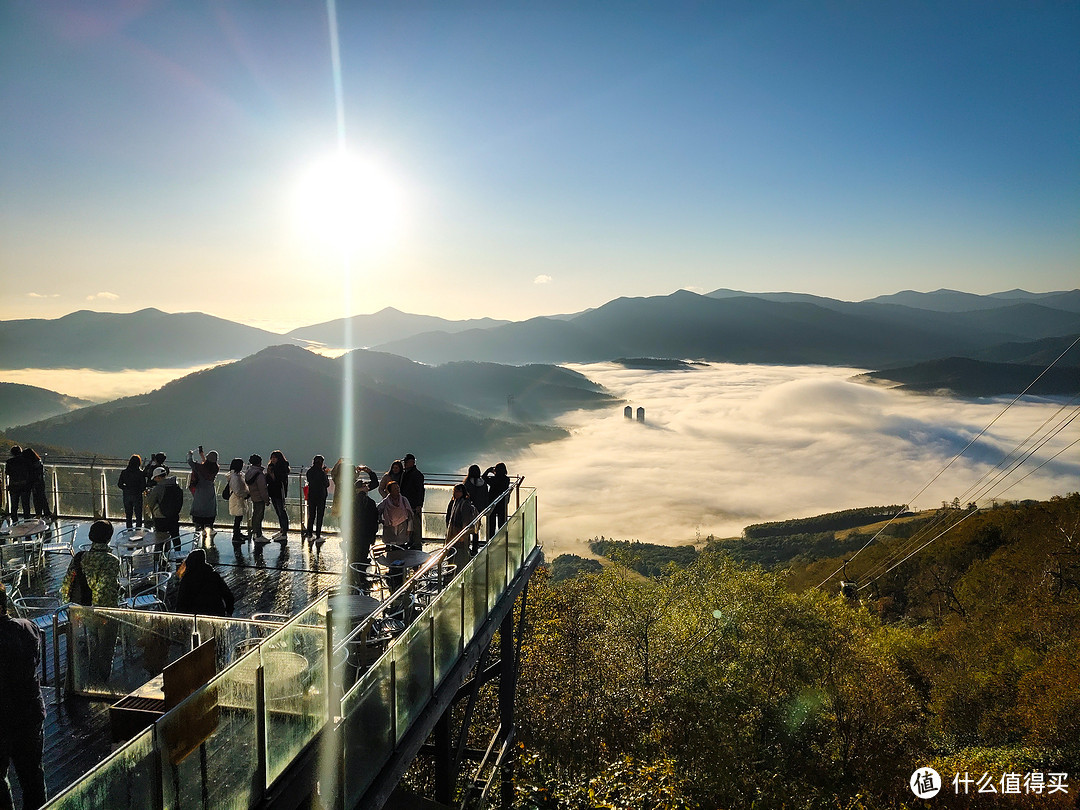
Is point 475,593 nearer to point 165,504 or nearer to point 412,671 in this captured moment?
point 412,671

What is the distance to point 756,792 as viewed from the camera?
66.6ft

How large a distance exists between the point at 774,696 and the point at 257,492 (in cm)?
2258

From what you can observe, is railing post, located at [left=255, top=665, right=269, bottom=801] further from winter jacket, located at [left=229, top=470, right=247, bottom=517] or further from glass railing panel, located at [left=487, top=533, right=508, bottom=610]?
winter jacket, located at [left=229, top=470, right=247, bottom=517]

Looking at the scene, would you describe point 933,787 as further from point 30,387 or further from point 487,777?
point 30,387

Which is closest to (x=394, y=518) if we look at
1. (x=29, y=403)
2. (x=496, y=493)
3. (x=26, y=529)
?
(x=496, y=493)

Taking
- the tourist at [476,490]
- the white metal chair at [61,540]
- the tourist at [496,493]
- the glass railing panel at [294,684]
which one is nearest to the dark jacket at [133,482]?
the white metal chair at [61,540]

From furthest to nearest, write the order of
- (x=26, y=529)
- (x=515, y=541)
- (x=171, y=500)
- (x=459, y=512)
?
(x=515, y=541) < (x=171, y=500) < (x=26, y=529) < (x=459, y=512)

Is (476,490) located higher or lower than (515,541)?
higher

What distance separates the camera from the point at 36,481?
1398 cm

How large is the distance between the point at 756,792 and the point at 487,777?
11.6 metres

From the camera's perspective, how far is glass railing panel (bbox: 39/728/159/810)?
3545 mm

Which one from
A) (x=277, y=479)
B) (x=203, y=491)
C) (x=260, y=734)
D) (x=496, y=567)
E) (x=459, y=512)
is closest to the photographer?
(x=260, y=734)

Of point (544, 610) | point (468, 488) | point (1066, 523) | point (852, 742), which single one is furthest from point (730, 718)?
point (1066, 523)

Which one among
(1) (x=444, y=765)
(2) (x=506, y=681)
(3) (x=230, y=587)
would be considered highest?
(3) (x=230, y=587)
